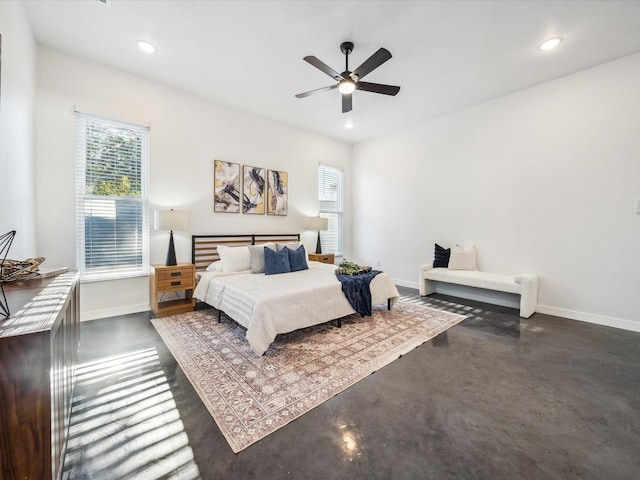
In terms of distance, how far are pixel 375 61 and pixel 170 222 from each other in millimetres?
3176

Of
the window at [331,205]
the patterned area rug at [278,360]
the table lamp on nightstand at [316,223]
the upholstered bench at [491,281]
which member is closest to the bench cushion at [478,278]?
the upholstered bench at [491,281]

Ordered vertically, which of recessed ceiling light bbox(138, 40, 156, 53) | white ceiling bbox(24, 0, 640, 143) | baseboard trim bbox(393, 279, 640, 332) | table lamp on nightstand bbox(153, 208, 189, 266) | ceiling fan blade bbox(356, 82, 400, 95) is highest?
white ceiling bbox(24, 0, 640, 143)

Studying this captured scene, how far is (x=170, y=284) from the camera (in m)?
3.60

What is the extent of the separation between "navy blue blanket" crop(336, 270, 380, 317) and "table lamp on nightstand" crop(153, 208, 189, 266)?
2311mm

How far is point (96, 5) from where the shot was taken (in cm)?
249

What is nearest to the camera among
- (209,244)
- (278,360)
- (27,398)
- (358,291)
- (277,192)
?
(27,398)

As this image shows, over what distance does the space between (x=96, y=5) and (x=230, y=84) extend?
1.59 m

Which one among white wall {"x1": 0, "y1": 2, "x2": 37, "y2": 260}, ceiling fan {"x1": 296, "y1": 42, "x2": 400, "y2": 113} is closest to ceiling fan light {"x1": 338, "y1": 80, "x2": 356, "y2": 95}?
ceiling fan {"x1": 296, "y1": 42, "x2": 400, "y2": 113}

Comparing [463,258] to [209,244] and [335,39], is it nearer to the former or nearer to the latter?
[335,39]

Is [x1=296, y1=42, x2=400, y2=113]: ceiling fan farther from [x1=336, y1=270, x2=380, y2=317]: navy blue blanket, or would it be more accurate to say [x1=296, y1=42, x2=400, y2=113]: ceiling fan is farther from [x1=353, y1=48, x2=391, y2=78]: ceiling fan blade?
[x1=336, y1=270, x2=380, y2=317]: navy blue blanket

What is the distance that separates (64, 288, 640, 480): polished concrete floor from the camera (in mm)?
1393

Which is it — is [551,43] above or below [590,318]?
above

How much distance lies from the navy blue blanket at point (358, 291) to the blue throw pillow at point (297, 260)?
0.79m

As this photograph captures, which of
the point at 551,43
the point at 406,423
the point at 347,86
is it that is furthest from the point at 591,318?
the point at 347,86
